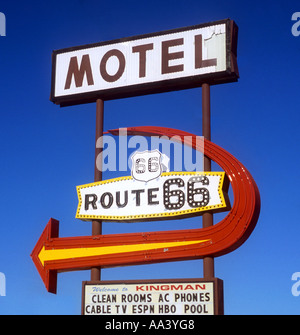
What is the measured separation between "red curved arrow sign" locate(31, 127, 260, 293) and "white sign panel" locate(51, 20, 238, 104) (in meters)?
1.64

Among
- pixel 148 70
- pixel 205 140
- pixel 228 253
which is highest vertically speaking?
pixel 148 70

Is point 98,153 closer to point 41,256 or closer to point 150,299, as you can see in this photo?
point 41,256

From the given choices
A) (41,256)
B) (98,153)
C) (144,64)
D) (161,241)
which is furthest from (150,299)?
(144,64)

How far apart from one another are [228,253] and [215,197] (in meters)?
1.45

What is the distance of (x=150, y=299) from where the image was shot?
55.5ft

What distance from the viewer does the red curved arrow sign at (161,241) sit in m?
16.7

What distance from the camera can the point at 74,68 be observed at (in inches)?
808

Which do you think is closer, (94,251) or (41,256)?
(94,251)

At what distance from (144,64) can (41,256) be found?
6.20 m

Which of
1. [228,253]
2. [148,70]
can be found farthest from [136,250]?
[148,70]

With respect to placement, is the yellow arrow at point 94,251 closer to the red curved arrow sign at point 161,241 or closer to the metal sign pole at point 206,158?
the red curved arrow sign at point 161,241

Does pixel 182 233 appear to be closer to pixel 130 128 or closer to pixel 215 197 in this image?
pixel 215 197

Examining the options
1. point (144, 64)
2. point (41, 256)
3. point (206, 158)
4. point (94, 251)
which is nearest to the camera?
point (206, 158)

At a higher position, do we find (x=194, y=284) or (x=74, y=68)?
(x=74, y=68)
